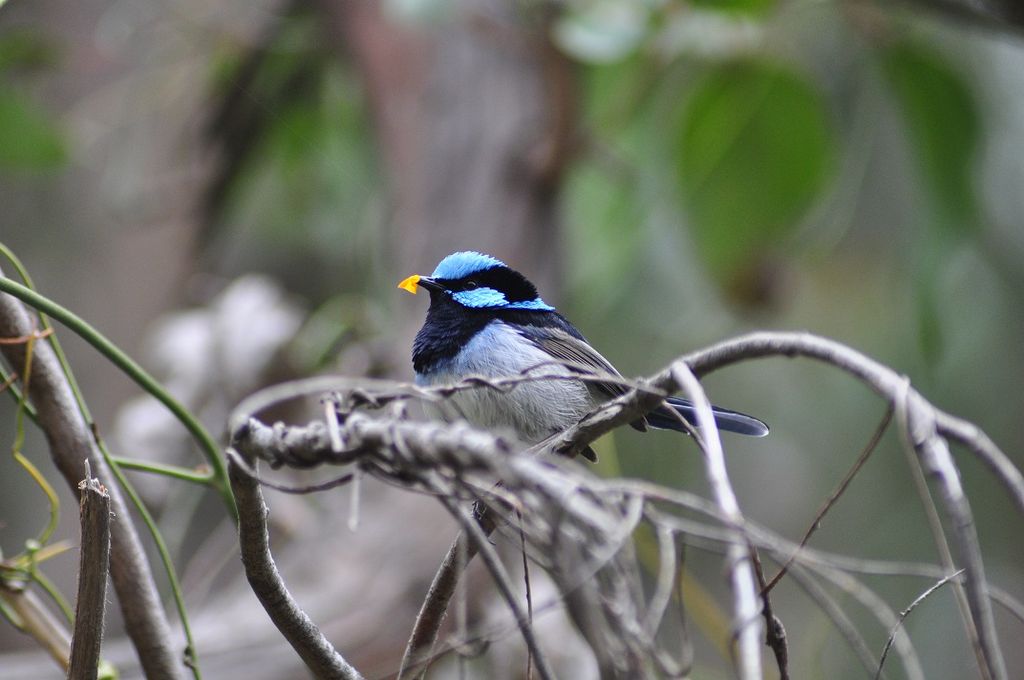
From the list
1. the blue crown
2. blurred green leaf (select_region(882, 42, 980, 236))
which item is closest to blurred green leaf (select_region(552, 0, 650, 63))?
blurred green leaf (select_region(882, 42, 980, 236))

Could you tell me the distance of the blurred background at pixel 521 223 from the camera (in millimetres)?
3965

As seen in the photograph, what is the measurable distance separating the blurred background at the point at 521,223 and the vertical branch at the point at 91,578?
1597mm

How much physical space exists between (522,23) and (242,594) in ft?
8.20

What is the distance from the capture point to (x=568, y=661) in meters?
3.50

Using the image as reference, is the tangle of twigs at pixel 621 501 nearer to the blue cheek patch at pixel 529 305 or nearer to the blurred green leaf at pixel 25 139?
the blue cheek patch at pixel 529 305

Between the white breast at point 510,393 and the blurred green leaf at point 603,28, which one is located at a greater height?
the blurred green leaf at point 603,28

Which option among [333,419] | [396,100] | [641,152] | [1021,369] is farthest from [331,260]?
[333,419]

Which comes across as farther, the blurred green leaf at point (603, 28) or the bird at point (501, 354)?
the blurred green leaf at point (603, 28)

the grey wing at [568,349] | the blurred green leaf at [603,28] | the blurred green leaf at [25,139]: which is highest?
the blurred green leaf at [603,28]

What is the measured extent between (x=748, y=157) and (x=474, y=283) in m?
2.16

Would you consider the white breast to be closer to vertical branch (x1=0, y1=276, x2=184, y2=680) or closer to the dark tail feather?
the dark tail feather

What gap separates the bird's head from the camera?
8.57ft

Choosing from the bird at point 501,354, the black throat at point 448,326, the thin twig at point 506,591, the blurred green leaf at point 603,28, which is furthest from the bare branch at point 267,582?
the blurred green leaf at point 603,28

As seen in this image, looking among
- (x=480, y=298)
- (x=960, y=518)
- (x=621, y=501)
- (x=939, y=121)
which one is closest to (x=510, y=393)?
(x=480, y=298)
